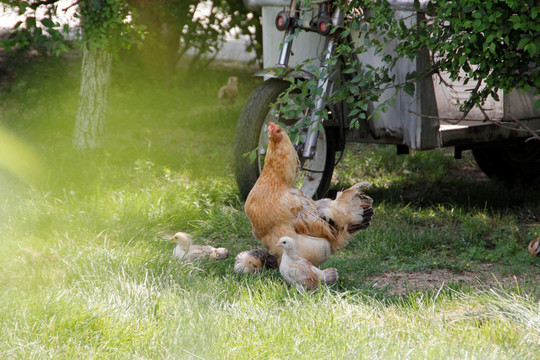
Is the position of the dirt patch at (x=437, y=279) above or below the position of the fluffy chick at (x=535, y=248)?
below

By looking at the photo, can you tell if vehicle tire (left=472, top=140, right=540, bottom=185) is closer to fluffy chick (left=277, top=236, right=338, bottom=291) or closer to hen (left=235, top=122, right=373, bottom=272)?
hen (left=235, top=122, right=373, bottom=272)

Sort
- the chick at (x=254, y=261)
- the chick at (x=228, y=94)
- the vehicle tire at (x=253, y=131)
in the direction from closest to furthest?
the chick at (x=254, y=261) → the vehicle tire at (x=253, y=131) → the chick at (x=228, y=94)

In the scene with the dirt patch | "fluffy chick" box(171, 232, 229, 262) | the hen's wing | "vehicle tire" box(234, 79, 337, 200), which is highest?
"vehicle tire" box(234, 79, 337, 200)

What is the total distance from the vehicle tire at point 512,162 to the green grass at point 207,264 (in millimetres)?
181

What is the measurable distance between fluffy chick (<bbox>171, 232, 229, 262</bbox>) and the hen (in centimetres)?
28

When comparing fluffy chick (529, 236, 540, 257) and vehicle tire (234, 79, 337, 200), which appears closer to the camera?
fluffy chick (529, 236, 540, 257)

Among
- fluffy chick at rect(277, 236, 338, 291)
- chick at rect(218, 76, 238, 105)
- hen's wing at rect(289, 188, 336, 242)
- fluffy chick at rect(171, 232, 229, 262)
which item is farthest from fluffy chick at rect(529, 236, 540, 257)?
chick at rect(218, 76, 238, 105)

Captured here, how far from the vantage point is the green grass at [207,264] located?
120 inches

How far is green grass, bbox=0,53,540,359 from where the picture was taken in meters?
Answer: 3.05

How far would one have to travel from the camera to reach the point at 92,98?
278 inches

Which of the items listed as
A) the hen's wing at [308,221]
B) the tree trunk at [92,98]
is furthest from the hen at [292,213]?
the tree trunk at [92,98]

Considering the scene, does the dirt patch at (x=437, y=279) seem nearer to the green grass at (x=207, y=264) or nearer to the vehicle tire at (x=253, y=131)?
the green grass at (x=207, y=264)

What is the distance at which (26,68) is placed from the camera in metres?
8.92

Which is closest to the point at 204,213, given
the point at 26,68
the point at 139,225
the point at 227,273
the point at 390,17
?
the point at 139,225
